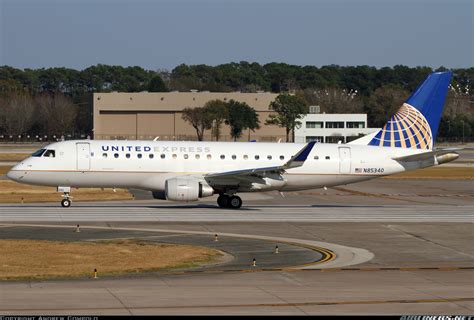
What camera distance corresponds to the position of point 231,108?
469 feet

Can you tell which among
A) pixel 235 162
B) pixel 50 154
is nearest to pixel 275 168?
pixel 235 162

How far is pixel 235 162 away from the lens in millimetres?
48312

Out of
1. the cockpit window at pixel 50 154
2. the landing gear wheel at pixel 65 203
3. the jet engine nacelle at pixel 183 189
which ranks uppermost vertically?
the cockpit window at pixel 50 154

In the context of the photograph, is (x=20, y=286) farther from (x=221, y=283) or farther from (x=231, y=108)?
(x=231, y=108)

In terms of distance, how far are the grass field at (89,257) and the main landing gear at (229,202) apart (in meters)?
15.2

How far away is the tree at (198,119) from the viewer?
139 m

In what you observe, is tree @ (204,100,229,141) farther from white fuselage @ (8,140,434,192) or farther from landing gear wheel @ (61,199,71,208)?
landing gear wheel @ (61,199,71,208)

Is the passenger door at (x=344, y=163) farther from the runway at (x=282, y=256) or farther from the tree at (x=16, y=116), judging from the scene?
the tree at (x=16, y=116)

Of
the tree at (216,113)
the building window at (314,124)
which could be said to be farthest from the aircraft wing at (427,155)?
the building window at (314,124)

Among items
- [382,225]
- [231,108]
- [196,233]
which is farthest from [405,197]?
[231,108]

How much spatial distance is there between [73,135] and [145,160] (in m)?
132

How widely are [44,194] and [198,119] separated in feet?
283

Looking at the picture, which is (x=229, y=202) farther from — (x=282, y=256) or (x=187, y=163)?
(x=282, y=256)

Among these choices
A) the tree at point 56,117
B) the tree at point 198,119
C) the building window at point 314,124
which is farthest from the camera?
the tree at point 56,117
